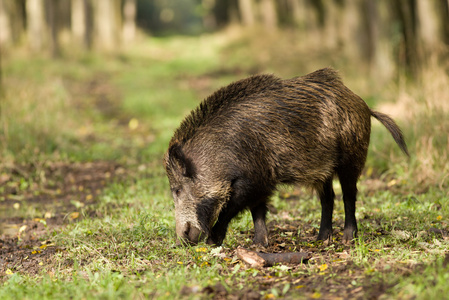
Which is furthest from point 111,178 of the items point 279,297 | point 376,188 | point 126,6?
point 126,6

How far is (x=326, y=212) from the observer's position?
5172mm

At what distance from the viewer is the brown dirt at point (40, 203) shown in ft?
16.8

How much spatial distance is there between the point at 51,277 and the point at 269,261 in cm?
173

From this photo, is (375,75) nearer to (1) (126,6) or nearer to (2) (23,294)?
(2) (23,294)

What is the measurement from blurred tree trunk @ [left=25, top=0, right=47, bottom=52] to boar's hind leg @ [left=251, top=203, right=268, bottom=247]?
1768cm

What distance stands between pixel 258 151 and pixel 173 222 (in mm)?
1406

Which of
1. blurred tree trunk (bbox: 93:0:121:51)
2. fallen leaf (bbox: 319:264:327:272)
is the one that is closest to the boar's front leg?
fallen leaf (bbox: 319:264:327:272)

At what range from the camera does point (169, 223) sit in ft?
18.2

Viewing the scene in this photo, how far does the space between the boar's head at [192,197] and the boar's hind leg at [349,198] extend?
1124mm

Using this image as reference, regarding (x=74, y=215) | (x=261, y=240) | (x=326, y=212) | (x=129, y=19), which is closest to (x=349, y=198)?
(x=326, y=212)

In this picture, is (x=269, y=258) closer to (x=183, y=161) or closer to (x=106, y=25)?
(x=183, y=161)

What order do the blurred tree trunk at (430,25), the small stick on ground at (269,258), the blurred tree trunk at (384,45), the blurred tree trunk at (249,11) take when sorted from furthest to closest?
the blurred tree trunk at (249,11)
the blurred tree trunk at (384,45)
the blurred tree trunk at (430,25)
the small stick on ground at (269,258)

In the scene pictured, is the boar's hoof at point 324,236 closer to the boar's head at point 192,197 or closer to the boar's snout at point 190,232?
the boar's head at point 192,197

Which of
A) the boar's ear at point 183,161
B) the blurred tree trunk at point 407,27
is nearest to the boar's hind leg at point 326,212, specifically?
the boar's ear at point 183,161
